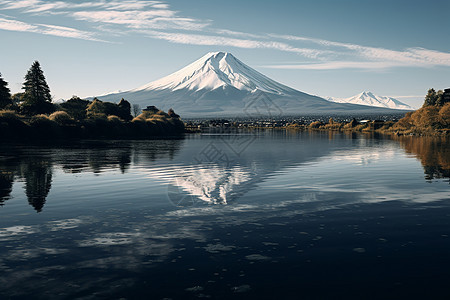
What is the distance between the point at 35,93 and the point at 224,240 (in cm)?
13808

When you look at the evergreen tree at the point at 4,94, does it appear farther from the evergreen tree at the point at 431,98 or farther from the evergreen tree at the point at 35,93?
the evergreen tree at the point at 431,98

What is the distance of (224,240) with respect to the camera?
17.5 meters

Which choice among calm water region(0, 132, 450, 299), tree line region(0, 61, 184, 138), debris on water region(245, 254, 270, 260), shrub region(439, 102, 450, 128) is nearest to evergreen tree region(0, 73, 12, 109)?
tree line region(0, 61, 184, 138)

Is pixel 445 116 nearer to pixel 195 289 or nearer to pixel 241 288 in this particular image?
pixel 241 288

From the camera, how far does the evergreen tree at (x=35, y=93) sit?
447ft

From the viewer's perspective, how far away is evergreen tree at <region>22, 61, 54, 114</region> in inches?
5369

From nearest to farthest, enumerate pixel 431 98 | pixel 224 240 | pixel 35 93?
pixel 224 240, pixel 35 93, pixel 431 98

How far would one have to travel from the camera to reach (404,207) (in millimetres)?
24328

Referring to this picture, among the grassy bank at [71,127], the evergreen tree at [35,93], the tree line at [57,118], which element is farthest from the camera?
the evergreen tree at [35,93]

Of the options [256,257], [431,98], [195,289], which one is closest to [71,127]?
[256,257]

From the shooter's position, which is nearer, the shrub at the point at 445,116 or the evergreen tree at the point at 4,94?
the evergreen tree at the point at 4,94

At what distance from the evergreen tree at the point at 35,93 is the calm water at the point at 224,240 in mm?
113477

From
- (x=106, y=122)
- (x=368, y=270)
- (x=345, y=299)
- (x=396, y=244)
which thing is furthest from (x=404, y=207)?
(x=106, y=122)

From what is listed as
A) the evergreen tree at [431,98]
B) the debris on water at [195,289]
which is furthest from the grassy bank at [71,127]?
the evergreen tree at [431,98]
